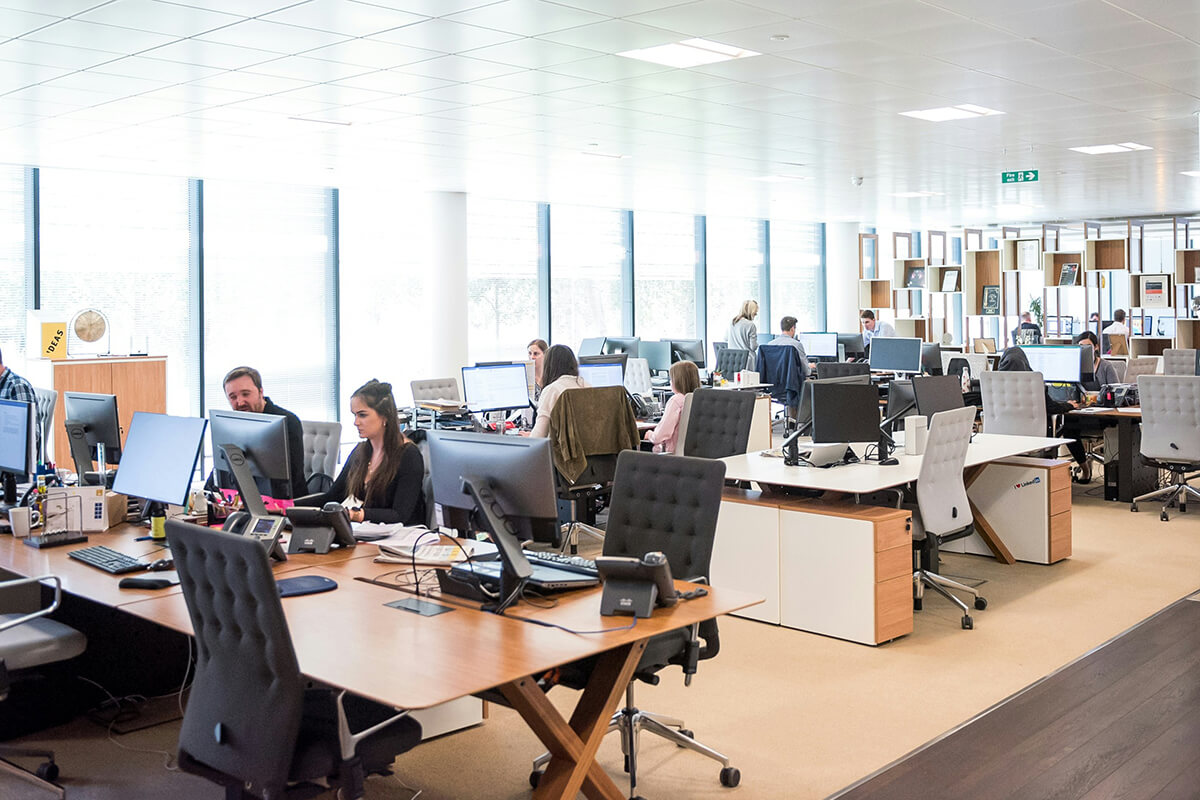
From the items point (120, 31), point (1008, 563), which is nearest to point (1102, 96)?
point (1008, 563)

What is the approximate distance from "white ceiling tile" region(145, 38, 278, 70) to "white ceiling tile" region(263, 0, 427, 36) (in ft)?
2.03

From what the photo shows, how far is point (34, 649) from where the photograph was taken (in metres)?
3.76

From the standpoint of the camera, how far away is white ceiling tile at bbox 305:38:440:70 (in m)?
5.81

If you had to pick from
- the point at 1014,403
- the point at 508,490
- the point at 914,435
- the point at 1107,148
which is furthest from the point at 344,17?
the point at 1107,148

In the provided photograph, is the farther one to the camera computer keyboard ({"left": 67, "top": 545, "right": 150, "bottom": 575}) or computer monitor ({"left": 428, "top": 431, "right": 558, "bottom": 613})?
computer keyboard ({"left": 67, "top": 545, "right": 150, "bottom": 575})

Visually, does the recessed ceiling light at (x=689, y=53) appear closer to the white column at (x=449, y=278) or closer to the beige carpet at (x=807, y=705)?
the beige carpet at (x=807, y=705)

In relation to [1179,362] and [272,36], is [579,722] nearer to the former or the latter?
[272,36]

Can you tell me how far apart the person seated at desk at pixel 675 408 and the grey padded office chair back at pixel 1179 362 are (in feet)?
19.4

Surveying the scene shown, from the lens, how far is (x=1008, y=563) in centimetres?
677

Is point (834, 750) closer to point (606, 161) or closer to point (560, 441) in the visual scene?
point (560, 441)

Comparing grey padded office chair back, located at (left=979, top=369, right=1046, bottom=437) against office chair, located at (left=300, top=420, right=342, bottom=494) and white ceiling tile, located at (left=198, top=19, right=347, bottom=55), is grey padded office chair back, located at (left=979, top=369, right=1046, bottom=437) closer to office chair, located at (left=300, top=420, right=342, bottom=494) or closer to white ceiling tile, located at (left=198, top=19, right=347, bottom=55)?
office chair, located at (left=300, top=420, right=342, bottom=494)

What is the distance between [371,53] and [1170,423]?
20.3 ft

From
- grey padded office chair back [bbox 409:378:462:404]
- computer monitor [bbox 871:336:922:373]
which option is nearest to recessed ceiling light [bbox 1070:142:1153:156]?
computer monitor [bbox 871:336:922:373]

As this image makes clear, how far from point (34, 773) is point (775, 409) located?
40.5 ft
